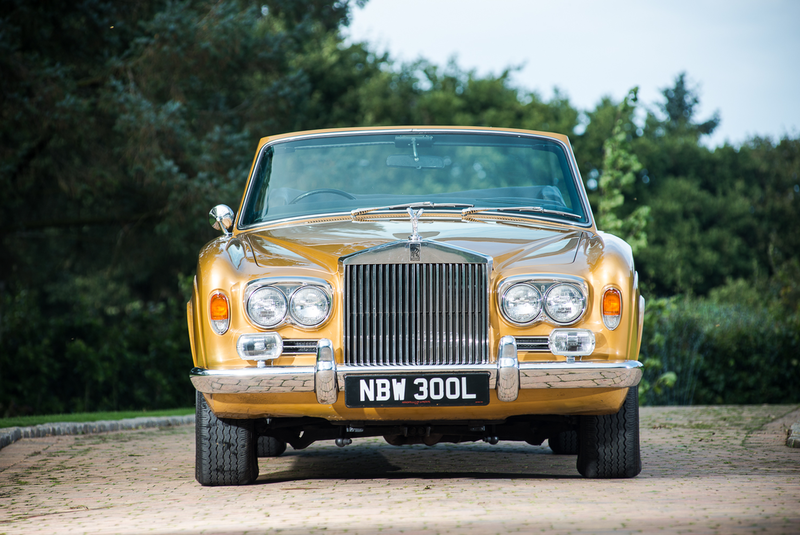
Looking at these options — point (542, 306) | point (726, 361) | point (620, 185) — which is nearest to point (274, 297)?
point (542, 306)

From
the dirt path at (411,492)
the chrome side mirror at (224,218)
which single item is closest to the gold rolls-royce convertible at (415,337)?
the dirt path at (411,492)

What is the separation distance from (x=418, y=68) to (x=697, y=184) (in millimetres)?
15343

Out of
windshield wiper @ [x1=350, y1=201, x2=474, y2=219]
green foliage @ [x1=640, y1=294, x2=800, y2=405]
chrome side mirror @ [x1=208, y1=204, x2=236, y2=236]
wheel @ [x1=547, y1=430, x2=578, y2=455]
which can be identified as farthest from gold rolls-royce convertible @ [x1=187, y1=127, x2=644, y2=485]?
green foliage @ [x1=640, y1=294, x2=800, y2=405]

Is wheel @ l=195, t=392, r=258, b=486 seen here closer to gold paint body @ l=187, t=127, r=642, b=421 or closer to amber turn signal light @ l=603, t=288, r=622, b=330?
gold paint body @ l=187, t=127, r=642, b=421

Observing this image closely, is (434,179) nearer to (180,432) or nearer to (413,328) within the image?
(180,432)

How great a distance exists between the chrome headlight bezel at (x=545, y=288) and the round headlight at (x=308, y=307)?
866mm

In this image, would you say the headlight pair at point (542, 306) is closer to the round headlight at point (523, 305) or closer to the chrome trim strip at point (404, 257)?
the round headlight at point (523, 305)

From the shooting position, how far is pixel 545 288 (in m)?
4.49

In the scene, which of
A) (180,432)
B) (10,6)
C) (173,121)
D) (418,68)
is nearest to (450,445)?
(180,432)

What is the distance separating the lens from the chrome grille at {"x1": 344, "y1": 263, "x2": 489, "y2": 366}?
450 cm

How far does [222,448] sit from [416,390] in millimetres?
1241

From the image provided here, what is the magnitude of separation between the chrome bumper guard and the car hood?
46cm

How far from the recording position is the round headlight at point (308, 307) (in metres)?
4.48

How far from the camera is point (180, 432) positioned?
9.15 meters
